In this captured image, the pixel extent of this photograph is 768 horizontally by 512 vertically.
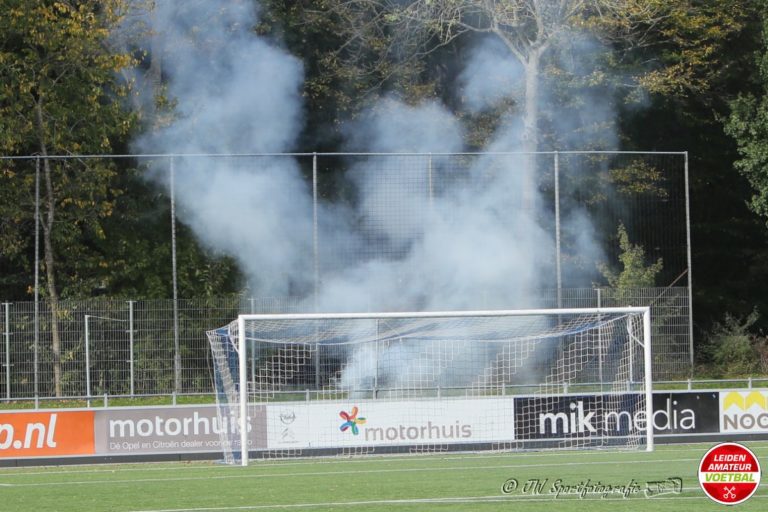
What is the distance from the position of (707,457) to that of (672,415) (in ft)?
39.3

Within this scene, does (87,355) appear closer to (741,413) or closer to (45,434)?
(45,434)

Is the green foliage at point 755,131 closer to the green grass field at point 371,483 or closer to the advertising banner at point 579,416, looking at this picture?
the advertising banner at point 579,416

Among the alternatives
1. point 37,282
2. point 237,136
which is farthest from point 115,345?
point 237,136

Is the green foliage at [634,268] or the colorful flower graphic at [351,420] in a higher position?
the green foliage at [634,268]

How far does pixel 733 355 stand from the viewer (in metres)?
23.8

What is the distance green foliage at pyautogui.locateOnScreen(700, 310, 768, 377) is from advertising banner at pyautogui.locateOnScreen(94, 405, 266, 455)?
10387 millimetres

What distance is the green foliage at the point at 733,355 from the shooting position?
2344 cm

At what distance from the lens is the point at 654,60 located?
27391mm

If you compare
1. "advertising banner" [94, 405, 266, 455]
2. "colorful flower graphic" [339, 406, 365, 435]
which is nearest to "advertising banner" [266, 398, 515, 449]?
"colorful flower graphic" [339, 406, 365, 435]

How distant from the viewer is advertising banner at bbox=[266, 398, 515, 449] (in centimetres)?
1706

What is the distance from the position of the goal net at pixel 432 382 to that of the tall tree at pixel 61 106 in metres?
5.82

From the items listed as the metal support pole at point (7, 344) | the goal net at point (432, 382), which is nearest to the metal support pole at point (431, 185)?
the goal net at point (432, 382)

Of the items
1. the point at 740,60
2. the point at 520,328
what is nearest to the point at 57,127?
the point at 520,328

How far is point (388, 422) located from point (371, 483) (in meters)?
5.02
